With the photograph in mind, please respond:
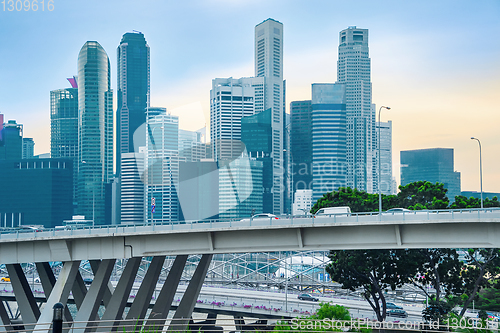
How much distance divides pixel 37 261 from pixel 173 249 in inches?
419

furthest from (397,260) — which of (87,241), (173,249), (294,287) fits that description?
(294,287)

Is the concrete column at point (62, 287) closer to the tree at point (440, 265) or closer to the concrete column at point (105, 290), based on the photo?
the concrete column at point (105, 290)

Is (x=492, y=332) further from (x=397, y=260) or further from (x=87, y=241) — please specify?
(x=87, y=241)

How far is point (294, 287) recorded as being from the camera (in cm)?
10475

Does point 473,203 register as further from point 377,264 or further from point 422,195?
point 377,264

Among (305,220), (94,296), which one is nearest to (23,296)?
(94,296)

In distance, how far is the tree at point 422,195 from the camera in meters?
53.4

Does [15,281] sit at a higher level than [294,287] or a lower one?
higher

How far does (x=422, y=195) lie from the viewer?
5500cm

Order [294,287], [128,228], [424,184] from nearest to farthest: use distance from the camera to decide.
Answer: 1. [128,228]
2. [424,184]
3. [294,287]

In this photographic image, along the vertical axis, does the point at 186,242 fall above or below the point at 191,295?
above

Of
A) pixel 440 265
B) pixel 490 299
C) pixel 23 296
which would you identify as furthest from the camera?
pixel 490 299

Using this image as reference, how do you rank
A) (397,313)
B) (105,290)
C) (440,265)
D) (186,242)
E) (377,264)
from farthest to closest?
(397,313)
(377,264)
(440,265)
(105,290)
(186,242)

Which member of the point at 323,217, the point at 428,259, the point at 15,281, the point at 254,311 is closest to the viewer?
the point at 323,217
